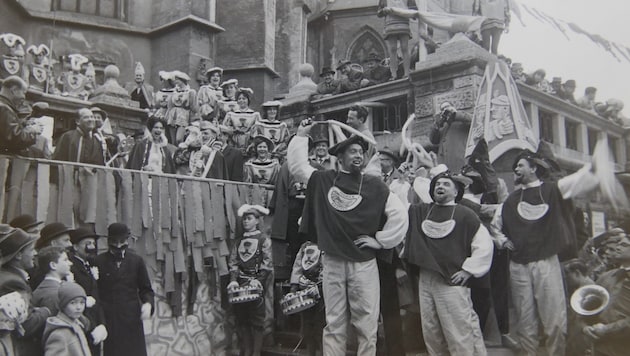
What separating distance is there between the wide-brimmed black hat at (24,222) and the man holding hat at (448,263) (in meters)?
3.20

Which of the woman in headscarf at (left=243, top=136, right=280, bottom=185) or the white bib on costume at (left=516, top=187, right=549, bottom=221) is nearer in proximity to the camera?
the white bib on costume at (left=516, top=187, right=549, bottom=221)

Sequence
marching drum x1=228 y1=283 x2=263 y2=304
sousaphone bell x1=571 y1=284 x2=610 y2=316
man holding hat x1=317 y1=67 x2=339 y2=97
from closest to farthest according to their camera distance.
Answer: sousaphone bell x1=571 y1=284 x2=610 y2=316 < marching drum x1=228 y1=283 x2=263 y2=304 < man holding hat x1=317 y1=67 x2=339 y2=97

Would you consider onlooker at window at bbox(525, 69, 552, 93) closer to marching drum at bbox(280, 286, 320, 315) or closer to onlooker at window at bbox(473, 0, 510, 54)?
onlooker at window at bbox(473, 0, 510, 54)

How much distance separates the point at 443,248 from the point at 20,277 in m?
3.30

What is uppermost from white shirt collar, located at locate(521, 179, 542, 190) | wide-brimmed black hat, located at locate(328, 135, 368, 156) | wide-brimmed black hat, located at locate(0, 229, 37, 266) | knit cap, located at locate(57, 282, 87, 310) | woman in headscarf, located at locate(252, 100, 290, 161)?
woman in headscarf, located at locate(252, 100, 290, 161)

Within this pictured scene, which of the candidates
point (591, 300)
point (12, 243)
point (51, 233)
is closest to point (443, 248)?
point (591, 300)

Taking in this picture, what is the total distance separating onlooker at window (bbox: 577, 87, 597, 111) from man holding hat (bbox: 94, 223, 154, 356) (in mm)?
5449

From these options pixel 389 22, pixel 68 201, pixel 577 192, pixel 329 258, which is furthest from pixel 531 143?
pixel 389 22

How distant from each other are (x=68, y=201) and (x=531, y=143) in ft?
18.1

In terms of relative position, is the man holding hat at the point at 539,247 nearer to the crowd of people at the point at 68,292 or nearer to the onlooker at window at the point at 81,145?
the crowd of people at the point at 68,292

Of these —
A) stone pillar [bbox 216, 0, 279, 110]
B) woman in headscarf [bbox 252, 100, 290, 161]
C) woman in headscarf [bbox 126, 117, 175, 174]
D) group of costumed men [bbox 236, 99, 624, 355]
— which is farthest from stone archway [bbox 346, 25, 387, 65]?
group of costumed men [bbox 236, 99, 624, 355]

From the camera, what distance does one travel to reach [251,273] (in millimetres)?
6598

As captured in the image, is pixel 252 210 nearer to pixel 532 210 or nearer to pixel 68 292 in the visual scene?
pixel 68 292

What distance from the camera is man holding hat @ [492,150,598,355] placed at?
507 cm
